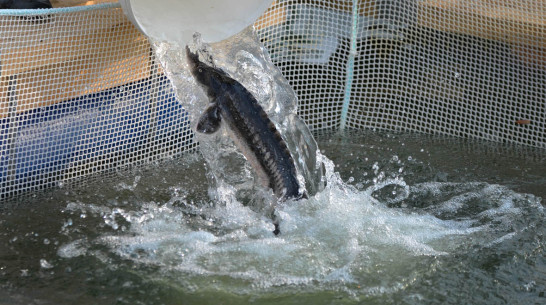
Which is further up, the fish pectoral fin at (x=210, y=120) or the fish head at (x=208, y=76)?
the fish head at (x=208, y=76)

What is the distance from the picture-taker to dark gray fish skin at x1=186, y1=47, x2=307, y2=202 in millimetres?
4234

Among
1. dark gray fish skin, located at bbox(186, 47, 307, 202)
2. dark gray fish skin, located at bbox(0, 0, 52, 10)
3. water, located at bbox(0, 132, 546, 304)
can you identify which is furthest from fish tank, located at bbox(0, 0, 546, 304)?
dark gray fish skin, located at bbox(0, 0, 52, 10)

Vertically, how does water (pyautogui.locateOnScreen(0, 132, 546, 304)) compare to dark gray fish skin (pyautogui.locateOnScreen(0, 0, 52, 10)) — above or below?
below

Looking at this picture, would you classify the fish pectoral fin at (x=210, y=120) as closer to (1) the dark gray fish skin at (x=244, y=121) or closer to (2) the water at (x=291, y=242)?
(1) the dark gray fish skin at (x=244, y=121)

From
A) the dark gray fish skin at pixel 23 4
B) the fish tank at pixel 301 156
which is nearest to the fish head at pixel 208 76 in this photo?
the fish tank at pixel 301 156

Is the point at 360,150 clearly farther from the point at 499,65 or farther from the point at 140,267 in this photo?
the point at 140,267

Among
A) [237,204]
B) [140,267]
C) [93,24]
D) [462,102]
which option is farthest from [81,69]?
[462,102]

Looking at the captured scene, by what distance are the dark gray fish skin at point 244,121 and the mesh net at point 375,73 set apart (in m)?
1.48

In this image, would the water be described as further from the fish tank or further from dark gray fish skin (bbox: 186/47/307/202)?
dark gray fish skin (bbox: 186/47/307/202)

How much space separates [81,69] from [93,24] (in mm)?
315

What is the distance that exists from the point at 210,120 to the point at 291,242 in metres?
0.78

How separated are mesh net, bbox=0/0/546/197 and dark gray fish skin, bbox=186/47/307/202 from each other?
4.85 ft

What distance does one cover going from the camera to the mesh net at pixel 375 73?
5.62 metres

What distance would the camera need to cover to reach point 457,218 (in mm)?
4711
